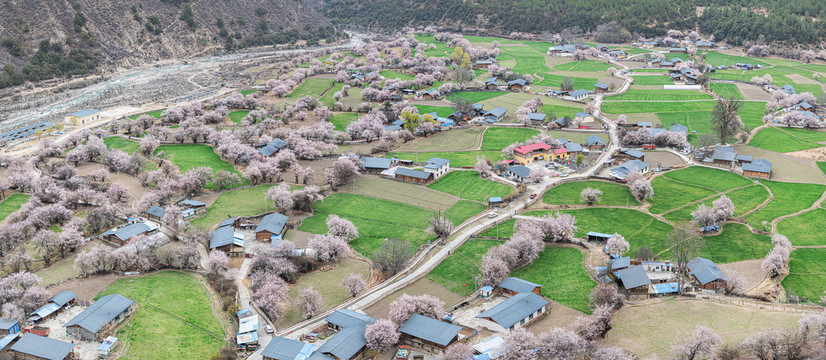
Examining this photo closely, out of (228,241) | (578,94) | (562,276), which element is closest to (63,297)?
(228,241)

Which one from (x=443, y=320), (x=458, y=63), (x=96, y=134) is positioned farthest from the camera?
(x=458, y=63)

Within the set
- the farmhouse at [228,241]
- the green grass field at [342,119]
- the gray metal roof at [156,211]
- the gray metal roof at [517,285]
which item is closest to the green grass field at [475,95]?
the green grass field at [342,119]

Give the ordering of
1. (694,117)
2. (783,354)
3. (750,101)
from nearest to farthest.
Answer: (783,354) → (694,117) → (750,101)

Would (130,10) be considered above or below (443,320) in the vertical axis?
above

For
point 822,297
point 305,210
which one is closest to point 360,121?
point 305,210

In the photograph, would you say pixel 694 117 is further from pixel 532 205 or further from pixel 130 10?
pixel 130 10

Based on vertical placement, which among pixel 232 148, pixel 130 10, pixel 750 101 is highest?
pixel 130 10
